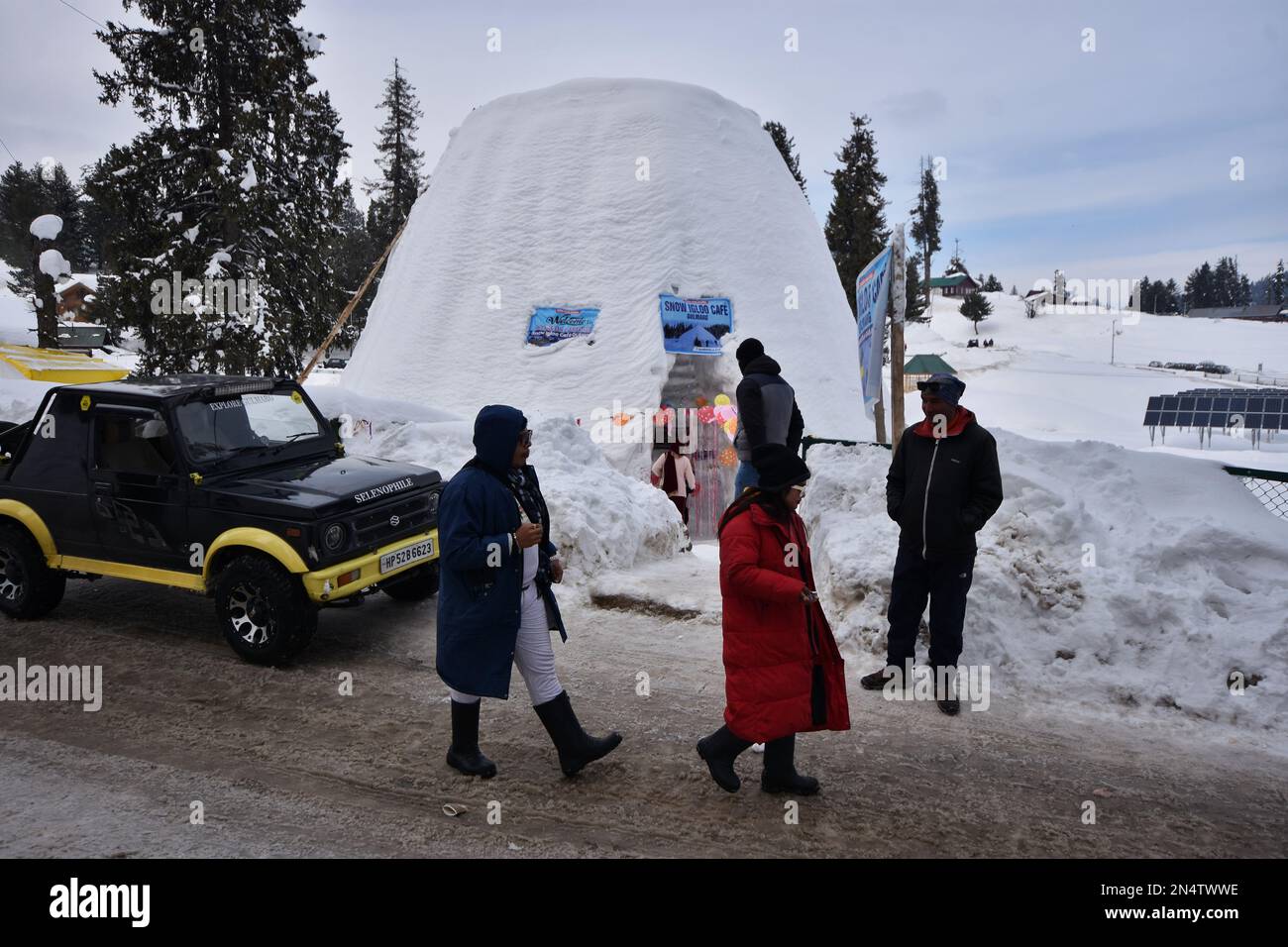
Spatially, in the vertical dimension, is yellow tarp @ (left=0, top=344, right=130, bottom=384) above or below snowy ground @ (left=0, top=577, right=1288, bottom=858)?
above

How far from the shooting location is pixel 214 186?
1369 centimetres

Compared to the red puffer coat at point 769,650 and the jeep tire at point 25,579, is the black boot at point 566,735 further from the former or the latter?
the jeep tire at point 25,579

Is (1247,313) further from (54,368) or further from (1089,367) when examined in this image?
(54,368)

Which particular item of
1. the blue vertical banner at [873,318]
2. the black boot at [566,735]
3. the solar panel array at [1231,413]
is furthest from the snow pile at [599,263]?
the solar panel array at [1231,413]

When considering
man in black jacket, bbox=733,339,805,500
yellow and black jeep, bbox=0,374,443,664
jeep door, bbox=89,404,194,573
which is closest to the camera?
yellow and black jeep, bbox=0,374,443,664

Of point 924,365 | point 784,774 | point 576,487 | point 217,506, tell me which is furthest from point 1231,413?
point 217,506

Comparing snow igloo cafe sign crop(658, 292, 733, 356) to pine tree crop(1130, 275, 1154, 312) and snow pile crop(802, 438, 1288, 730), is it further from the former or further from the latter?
pine tree crop(1130, 275, 1154, 312)

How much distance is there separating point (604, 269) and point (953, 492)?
10.7 m

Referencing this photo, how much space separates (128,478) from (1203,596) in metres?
7.36

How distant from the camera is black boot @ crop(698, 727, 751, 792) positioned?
3604 mm

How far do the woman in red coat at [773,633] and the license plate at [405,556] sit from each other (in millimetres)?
3026

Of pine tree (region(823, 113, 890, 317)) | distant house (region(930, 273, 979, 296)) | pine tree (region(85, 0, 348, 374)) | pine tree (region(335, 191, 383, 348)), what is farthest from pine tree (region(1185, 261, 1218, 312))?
pine tree (region(85, 0, 348, 374))
